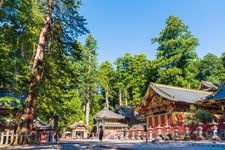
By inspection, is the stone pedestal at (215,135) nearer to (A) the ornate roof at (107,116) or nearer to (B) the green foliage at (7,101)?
(B) the green foliage at (7,101)

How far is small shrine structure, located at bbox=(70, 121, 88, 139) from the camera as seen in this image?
52.6 metres

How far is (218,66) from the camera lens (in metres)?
81.8

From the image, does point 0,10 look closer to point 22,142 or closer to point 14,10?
point 14,10

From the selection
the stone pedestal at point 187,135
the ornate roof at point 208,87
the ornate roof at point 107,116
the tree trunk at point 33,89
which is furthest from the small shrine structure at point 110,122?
the tree trunk at point 33,89

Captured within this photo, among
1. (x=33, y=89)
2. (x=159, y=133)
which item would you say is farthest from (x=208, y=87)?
(x=33, y=89)

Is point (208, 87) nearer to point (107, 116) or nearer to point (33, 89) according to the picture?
point (107, 116)

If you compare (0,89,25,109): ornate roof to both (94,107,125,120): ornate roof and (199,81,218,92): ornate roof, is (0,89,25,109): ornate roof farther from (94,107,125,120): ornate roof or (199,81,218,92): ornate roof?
(199,81,218,92): ornate roof

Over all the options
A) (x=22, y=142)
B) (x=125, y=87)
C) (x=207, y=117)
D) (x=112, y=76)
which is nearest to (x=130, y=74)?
(x=125, y=87)

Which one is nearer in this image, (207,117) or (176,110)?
(207,117)

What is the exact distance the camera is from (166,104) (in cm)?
3697

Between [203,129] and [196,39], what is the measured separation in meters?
32.5

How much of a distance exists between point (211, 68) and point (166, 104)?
53386 millimetres

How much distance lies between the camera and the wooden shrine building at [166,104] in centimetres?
3541

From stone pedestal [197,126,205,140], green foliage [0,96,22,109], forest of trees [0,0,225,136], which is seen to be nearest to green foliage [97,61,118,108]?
forest of trees [0,0,225,136]
